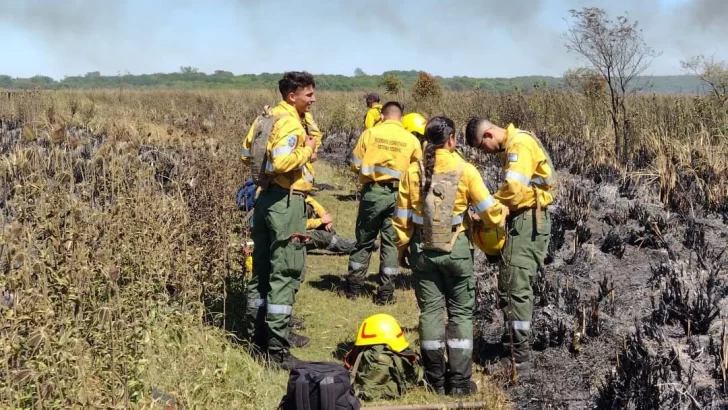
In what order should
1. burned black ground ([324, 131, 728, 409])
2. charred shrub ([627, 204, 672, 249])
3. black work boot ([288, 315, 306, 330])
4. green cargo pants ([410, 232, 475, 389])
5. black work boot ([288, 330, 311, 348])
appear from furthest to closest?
charred shrub ([627, 204, 672, 249]) → black work boot ([288, 315, 306, 330]) → black work boot ([288, 330, 311, 348]) → green cargo pants ([410, 232, 475, 389]) → burned black ground ([324, 131, 728, 409])

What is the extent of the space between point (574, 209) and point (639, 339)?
3.72 metres

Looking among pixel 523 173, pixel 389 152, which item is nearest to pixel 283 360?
pixel 523 173

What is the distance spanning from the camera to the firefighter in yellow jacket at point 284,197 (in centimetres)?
559

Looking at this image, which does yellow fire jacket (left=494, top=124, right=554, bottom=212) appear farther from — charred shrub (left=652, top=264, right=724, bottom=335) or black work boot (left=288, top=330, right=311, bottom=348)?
black work boot (left=288, top=330, right=311, bottom=348)

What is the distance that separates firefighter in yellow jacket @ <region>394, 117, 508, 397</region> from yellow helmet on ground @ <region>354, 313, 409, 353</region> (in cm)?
22

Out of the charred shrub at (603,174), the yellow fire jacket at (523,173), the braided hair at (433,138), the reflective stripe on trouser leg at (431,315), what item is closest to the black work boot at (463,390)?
the reflective stripe on trouser leg at (431,315)

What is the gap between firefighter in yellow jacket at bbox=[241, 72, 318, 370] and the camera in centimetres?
559

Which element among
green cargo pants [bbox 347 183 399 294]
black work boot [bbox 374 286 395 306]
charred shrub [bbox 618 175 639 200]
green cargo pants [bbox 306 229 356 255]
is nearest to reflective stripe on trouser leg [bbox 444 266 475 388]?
green cargo pants [bbox 347 183 399 294]

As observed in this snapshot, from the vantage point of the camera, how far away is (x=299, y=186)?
575cm

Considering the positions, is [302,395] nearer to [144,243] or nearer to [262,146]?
[144,243]

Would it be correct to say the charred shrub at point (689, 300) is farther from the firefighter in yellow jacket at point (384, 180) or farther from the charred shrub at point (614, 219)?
the firefighter in yellow jacket at point (384, 180)

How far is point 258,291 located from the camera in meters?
6.13

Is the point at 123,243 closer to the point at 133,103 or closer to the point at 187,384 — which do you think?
the point at 187,384

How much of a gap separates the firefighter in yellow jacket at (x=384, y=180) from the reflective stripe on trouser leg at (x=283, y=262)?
6.39 ft
